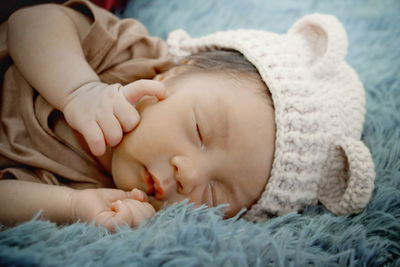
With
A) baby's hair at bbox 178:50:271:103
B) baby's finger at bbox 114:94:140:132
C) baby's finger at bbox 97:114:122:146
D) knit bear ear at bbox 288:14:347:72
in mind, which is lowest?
baby's finger at bbox 97:114:122:146

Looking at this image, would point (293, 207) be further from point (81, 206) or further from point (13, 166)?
point (13, 166)

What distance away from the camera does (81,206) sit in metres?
0.84

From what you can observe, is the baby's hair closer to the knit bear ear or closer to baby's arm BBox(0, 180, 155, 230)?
the knit bear ear

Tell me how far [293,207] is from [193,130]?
0.38 m

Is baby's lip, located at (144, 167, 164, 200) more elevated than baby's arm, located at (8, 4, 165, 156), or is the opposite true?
baby's arm, located at (8, 4, 165, 156)

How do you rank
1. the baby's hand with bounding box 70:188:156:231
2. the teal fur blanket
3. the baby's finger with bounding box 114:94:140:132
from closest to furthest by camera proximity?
the teal fur blanket → the baby's hand with bounding box 70:188:156:231 → the baby's finger with bounding box 114:94:140:132

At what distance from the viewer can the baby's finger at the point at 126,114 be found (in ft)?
2.96

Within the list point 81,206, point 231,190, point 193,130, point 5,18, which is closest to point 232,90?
point 193,130

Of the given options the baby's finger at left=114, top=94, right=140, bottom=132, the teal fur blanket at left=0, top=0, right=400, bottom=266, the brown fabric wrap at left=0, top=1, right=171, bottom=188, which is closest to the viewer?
the teal fur blanket at left=0, top=0, right=400, bottom=266

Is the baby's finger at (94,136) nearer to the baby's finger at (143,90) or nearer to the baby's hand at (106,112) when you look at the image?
the baby's hand at (106,112)

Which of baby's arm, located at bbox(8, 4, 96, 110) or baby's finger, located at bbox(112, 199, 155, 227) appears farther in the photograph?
baby's arm, located at bbox(8, 4, 96, 110)

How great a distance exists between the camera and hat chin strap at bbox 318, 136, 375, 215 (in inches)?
33.3

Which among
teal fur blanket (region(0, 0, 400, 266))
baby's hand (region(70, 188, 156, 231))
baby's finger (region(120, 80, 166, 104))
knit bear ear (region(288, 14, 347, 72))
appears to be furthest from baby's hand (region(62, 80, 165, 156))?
knit bear ear (region(288, 14, 347, 72))

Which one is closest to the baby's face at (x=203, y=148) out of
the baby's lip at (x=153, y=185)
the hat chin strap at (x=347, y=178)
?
the baby's lip at (x=153, y=185)
